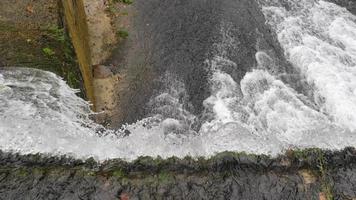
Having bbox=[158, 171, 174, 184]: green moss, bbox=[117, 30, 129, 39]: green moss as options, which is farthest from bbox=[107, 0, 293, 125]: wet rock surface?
Result: bbox=[158, 171, 174, 184]: green moss

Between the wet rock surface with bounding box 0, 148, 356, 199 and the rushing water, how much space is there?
1.15 feet

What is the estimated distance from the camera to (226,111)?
693 centimetres

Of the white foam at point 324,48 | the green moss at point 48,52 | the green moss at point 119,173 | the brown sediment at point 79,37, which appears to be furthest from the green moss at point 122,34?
the green moss at point 119,173

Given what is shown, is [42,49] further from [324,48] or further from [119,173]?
[324,48]

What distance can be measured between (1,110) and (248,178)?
364cm

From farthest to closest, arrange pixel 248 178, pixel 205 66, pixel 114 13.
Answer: pixel 114 13 → pixel 205 66 → pixel 248 178

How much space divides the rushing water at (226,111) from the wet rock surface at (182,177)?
0.35 m

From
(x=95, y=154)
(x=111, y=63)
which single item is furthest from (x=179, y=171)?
(x=111, y=63)

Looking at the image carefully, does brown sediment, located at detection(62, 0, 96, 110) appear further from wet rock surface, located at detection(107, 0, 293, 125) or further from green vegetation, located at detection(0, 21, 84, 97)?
wet rock surface, located at detection(107, 0, 293, 125)

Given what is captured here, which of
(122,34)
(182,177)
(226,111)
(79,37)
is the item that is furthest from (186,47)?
(182,177)

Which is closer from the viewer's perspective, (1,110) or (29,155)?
(29,155)

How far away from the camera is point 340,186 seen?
5.09 metres

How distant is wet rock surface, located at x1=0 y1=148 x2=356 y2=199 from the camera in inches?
191

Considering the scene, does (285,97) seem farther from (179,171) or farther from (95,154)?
(95,154)
